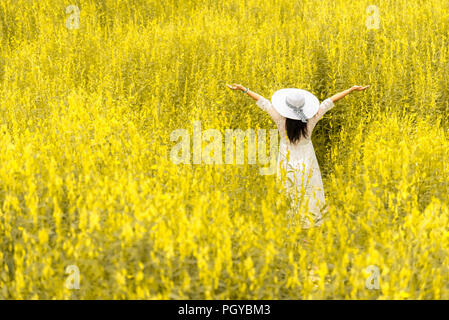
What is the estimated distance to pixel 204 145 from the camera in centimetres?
451

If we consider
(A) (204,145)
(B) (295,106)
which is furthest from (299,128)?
(A) (204,145)

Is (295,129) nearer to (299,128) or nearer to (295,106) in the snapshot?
(299,128)

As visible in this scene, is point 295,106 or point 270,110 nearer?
point 295,106

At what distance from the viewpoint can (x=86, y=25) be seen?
792 centimetres

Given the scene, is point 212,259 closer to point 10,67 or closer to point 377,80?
point 377,80

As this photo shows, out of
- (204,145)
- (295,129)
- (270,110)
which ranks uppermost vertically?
(270,110)

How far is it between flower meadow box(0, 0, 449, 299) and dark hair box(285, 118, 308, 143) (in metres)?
0.50

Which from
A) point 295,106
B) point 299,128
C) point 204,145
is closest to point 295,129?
point 299,128

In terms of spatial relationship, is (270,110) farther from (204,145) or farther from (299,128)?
(204,145)

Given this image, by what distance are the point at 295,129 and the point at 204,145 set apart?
88 centimetres

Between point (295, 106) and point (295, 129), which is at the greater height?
point (295, 106)

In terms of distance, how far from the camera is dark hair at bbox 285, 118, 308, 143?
4586mm

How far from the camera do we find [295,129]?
461 centimetres

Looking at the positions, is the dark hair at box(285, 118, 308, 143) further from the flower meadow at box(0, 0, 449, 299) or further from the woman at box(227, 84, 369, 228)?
the flower meadow at box(0, 0, 449, 299)
